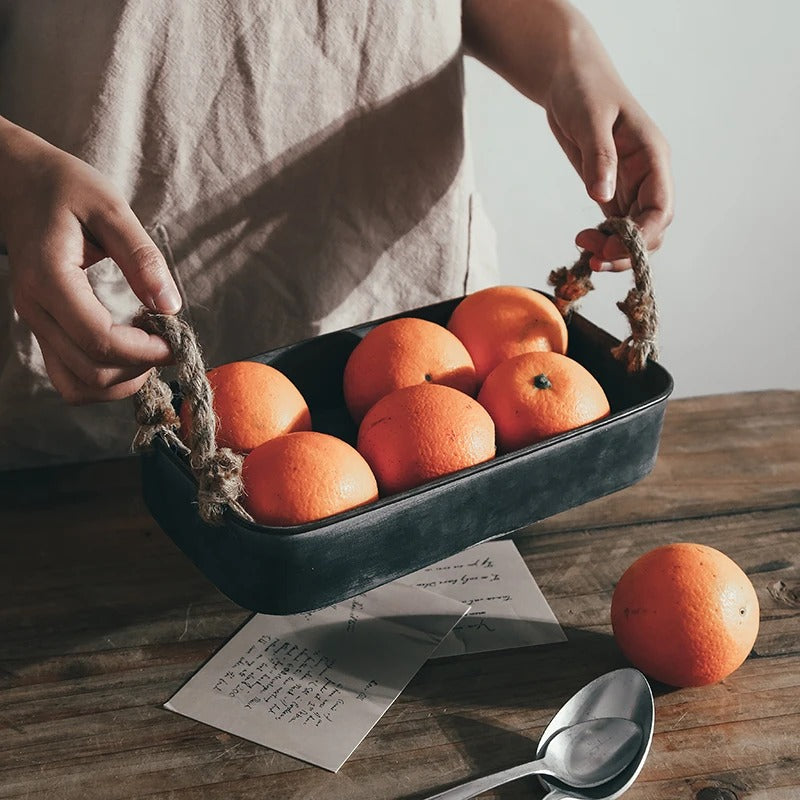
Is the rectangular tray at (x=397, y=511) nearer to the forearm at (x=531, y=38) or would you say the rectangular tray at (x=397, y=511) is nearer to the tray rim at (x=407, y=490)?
the tray rim at (x=407, y=490)

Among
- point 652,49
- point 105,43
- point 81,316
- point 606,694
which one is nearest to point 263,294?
point 105,43

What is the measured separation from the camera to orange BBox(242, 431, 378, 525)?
0.65 metres

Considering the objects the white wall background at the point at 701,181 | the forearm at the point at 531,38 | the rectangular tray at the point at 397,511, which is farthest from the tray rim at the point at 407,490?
the white wall background at the point at 701,181

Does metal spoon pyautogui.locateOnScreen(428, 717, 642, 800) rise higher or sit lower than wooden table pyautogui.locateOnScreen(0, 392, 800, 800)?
higher

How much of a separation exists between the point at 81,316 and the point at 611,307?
1.41 meters

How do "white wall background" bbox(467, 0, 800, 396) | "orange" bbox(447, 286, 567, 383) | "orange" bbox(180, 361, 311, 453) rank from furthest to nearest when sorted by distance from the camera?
1. "white wall background" bbox(467, 0, 800, 396)
2. "orange" bbox(447, 286, 567, 383)
3. "orange" bbox(180, 361, 311, 453)

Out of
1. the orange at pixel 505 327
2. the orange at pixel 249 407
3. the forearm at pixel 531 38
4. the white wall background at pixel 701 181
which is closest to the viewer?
the orange at pixel 249 407

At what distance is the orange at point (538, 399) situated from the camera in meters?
0.75

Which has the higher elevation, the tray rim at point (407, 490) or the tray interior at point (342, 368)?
the tray rim at point (407, 490)

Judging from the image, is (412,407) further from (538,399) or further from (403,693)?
(403,693)

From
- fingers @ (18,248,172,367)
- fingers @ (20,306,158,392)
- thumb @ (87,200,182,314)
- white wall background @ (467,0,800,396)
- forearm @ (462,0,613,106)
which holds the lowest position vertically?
white wall background @ (467,0,800,396)

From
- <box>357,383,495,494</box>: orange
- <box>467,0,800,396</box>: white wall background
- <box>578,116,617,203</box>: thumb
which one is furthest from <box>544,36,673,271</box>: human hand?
<box>467,0,800,396</box>: white wall background

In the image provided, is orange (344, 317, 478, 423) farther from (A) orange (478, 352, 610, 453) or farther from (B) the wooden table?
(B) the wooden table

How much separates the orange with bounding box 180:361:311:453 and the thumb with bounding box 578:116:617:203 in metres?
0.34
